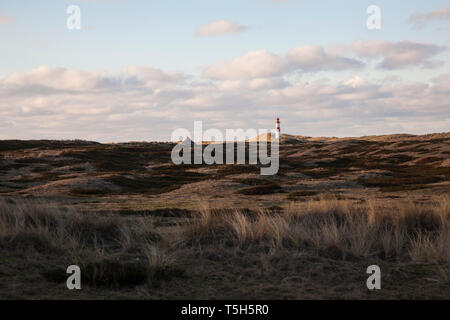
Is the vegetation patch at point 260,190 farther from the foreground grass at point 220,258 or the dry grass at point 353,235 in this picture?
the foreground grass at point 220,258

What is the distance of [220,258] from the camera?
10805 mm

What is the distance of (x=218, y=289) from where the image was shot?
8.55 m

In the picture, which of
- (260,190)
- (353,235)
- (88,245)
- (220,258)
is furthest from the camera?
(260,190)

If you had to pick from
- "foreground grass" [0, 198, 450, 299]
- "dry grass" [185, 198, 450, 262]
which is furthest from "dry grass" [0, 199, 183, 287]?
"dry grass" [185, 198, 450, 262]

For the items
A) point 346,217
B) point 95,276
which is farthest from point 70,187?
point 95,276

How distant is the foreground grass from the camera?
8445mm

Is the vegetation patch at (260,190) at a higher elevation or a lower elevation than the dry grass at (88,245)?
lower

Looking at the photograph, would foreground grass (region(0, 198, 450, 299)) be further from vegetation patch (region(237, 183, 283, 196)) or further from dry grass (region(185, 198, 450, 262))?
vegetation patch (region(237, 183, 283, 196))

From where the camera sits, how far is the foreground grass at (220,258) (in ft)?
27.7

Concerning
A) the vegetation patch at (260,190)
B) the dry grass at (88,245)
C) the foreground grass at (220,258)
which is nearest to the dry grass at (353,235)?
the foreground grass at (220,258)

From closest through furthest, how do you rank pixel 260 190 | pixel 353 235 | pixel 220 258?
pixel 220 258 < pixel 353 235 < pixel 260 190

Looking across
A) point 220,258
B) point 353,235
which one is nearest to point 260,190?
point 353,235

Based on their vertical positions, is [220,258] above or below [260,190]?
above

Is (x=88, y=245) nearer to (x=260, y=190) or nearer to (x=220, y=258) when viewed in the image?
(x=220, y=258)
